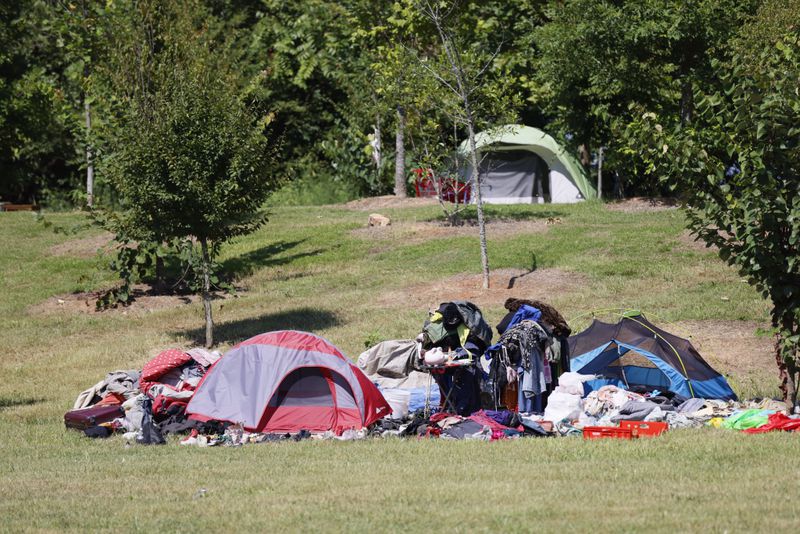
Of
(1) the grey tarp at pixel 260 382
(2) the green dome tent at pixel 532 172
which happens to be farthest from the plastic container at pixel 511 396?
(2) the green dome tent at pixel 532 172

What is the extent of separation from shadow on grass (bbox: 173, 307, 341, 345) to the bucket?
5.24m

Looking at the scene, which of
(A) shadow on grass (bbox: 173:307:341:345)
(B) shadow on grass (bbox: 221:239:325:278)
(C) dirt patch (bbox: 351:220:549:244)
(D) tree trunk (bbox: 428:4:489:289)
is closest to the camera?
(A) shadow on grass (bbox: 173:307:341:345)

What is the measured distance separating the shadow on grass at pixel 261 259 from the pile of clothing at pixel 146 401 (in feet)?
30.3

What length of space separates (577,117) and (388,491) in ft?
68.0

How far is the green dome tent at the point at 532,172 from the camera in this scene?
102ft

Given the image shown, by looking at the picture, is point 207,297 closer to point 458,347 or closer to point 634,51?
point 458,347

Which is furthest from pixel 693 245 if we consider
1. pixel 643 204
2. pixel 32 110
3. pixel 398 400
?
pixel 32 110

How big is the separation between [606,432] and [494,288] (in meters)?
8.65

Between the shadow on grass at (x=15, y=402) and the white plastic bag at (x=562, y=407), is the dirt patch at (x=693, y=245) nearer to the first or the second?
the white plastic bag at (x=562, y=407)

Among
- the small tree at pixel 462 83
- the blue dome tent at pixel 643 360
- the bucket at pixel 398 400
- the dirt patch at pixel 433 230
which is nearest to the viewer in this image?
the bucket at pixel 398 400

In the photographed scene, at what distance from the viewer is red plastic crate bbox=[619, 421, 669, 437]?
35.3 feet

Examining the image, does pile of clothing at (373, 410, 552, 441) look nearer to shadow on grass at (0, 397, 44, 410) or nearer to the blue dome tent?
the blue dome tent

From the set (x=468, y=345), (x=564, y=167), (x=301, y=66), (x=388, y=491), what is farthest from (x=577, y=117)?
(x=388, y=491)

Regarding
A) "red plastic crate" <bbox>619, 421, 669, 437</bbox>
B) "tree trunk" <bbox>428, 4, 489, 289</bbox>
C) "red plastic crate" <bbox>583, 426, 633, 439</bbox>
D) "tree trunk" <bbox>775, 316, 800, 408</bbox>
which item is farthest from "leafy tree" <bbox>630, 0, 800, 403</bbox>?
"tree trunk" <bbox>428, 4, 489, 289</bbox>
